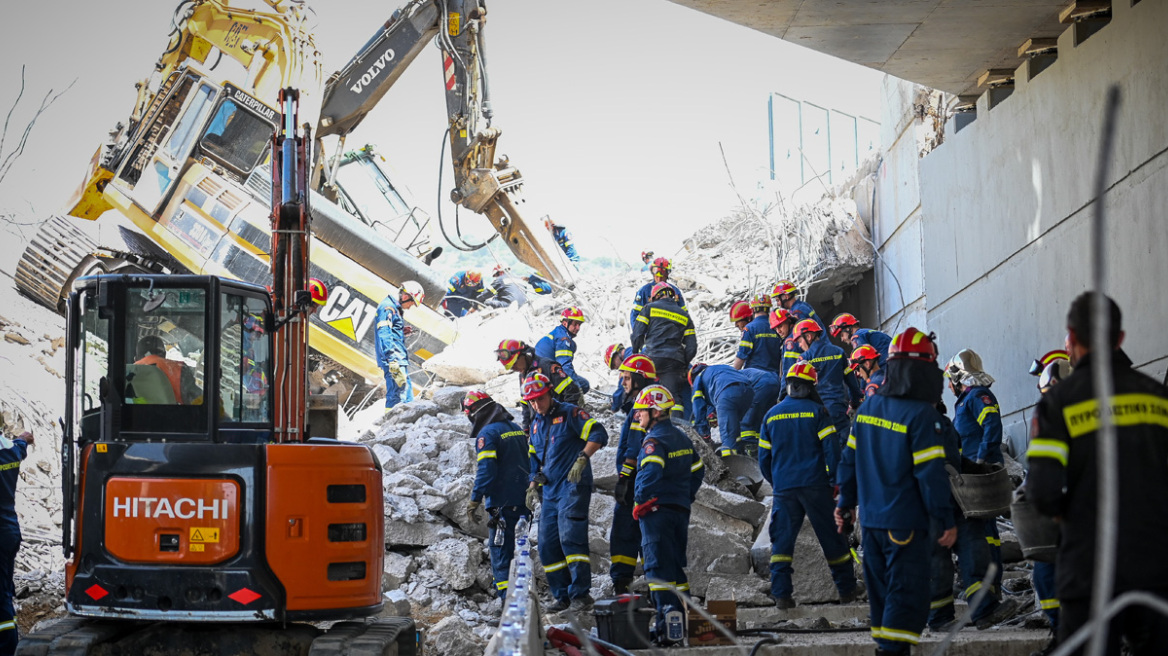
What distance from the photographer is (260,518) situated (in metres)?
5.67

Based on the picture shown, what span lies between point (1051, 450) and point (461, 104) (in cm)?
1395

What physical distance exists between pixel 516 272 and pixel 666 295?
6.10 metres

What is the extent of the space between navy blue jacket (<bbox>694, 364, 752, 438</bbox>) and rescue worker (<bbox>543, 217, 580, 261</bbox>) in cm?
640

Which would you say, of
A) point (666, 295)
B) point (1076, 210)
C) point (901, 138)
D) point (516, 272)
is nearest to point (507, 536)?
point (666, 295)

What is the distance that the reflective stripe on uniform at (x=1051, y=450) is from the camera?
12.3ft

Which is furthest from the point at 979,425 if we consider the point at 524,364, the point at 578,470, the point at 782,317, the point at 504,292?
→ the point at 504,292

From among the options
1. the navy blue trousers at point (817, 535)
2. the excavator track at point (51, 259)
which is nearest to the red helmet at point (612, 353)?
the navy blue trousers at point (817, 535)

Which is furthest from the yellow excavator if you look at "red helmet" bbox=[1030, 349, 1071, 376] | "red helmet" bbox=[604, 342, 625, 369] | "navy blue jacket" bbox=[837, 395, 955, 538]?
"navy blue jacket" bbox=[837, 395, 955, 538]

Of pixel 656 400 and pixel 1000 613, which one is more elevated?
pixel 656 400

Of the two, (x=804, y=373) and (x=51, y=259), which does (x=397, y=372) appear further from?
(x=804, y=373)

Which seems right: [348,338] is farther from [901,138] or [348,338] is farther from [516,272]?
[901,138]

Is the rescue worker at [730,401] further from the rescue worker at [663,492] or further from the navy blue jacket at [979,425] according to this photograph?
the rescue worker at [663,492]

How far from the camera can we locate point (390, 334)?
49.1 ft

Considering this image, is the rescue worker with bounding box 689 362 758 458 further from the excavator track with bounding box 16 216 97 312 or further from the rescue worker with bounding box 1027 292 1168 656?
the excavator track with bounding box 16 216 97 312
